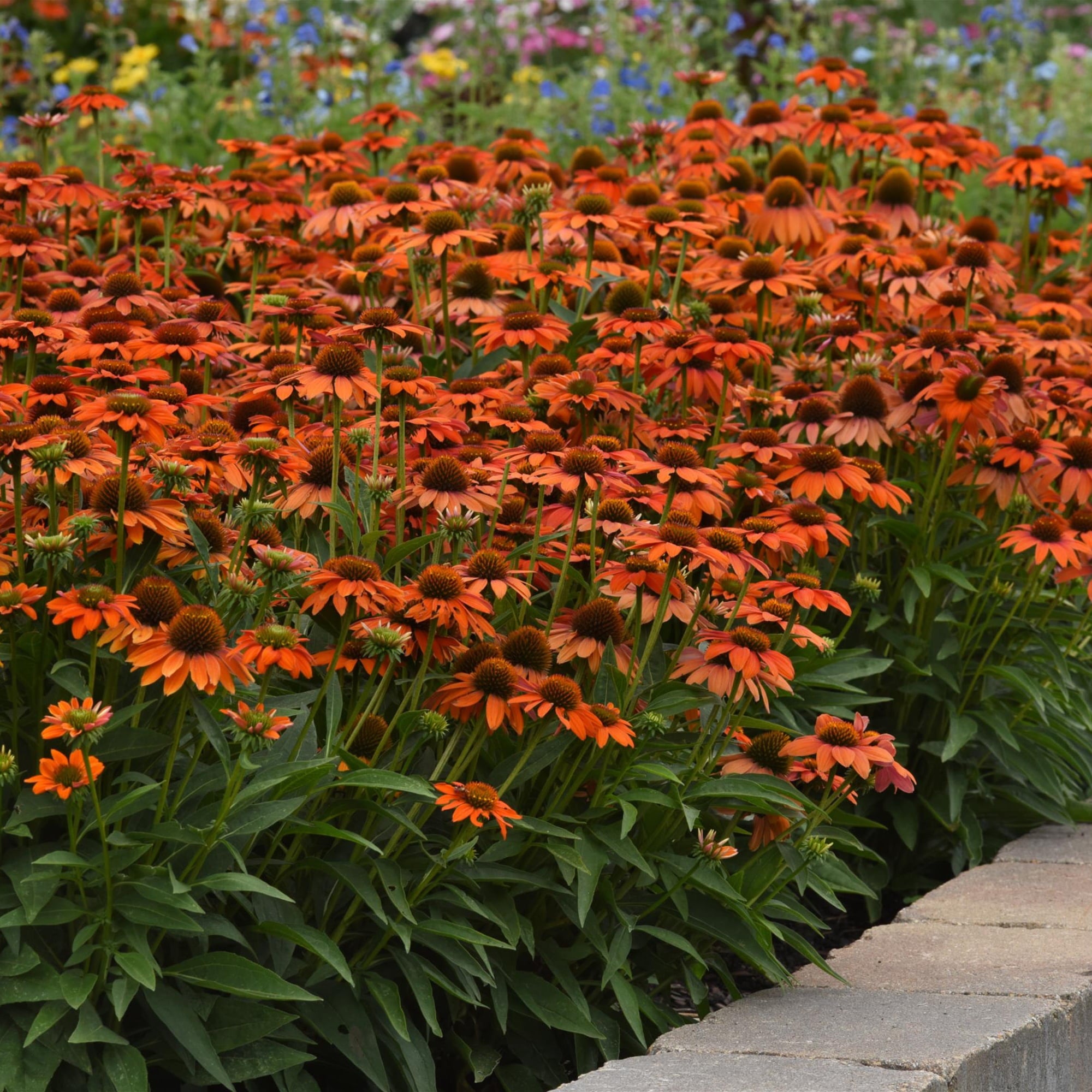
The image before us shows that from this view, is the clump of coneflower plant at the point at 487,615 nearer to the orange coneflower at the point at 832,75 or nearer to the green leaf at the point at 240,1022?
the green leaf at the point at 240,1022

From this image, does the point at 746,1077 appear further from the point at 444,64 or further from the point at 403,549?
the point at 444,64

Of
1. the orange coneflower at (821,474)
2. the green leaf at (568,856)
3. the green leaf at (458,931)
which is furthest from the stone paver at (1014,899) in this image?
the green leaf at (458,931)

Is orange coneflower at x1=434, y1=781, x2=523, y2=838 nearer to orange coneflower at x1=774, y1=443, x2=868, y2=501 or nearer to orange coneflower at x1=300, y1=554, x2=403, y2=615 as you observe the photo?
orange coneflower at x1=300, y1=554, x2=403, y2=615

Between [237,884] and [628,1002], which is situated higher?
[237,884]

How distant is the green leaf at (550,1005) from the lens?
231 cm

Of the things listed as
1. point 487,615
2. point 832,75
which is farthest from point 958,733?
point 832,75

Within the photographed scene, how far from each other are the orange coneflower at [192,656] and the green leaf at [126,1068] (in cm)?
49

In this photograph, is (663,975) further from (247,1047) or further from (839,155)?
(839,155)

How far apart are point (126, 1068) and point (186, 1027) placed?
89 mm

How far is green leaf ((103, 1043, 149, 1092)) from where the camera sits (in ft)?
6.38

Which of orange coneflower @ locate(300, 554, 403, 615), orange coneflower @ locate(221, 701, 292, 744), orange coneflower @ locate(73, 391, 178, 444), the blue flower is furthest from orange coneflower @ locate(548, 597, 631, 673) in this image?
the blue flower

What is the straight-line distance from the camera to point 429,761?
2441 millimetres

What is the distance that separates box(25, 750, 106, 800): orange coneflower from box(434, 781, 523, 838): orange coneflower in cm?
47

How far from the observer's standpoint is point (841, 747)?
2416mm
